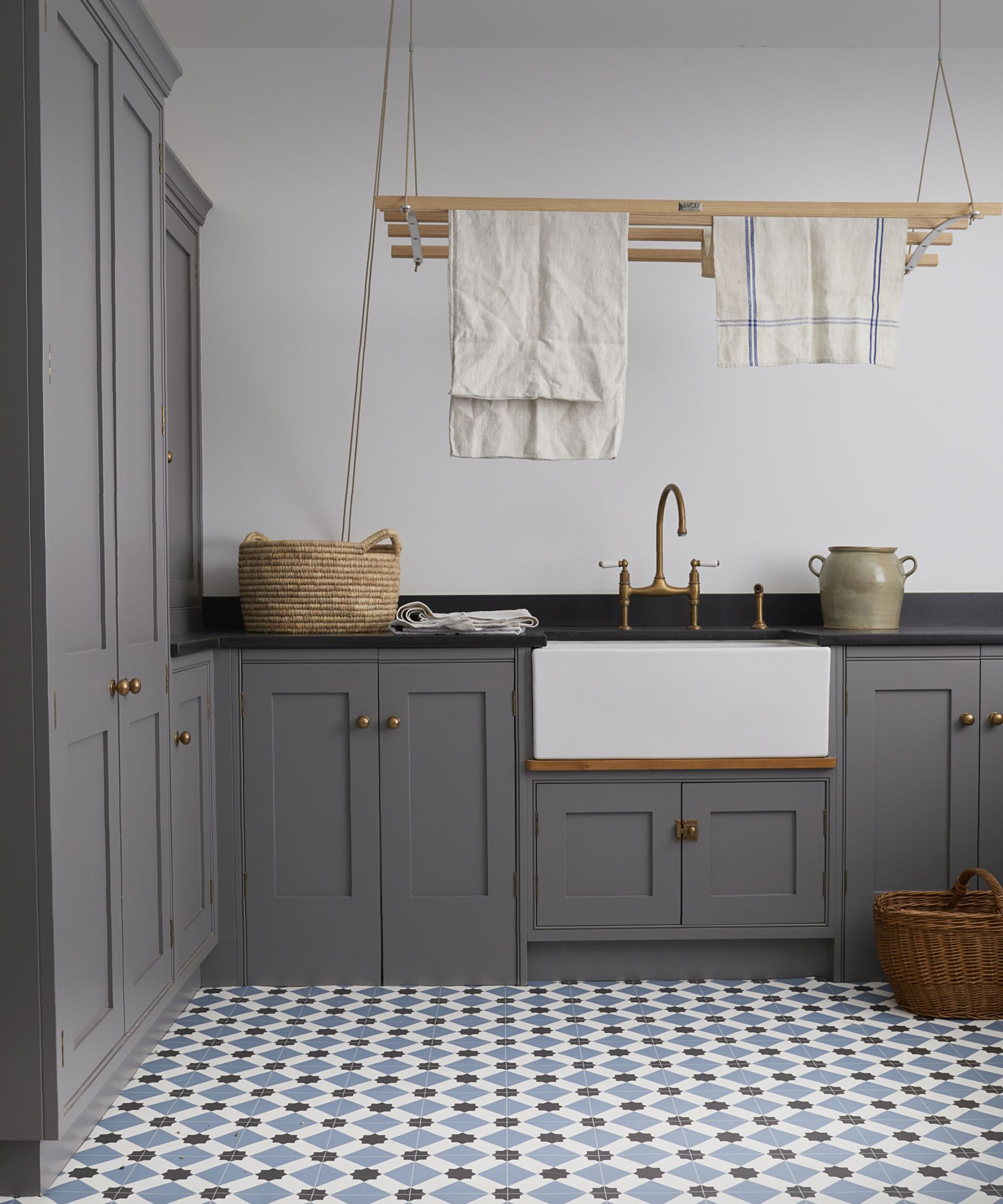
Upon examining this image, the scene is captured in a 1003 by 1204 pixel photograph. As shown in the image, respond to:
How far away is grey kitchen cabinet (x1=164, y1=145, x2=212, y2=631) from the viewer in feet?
9.96

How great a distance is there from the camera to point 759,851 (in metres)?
2.91

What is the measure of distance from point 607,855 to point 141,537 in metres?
1.46

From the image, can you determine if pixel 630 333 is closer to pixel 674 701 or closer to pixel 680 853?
pixel 674 701

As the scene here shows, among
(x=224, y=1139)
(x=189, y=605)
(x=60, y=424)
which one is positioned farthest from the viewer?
(x=189, y=605)

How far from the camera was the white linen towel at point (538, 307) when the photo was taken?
8.99ft

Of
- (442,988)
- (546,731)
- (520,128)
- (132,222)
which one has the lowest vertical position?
(442,988)

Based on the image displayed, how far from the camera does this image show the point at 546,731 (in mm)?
2854

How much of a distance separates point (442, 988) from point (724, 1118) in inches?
36.8

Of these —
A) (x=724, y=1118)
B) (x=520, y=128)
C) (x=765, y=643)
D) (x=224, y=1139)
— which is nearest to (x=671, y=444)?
(x=765, y=643)

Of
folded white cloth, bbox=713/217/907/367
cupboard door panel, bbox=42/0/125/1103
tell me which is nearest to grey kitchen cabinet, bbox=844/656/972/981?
folded white cloth, bbox=713/217/907/367

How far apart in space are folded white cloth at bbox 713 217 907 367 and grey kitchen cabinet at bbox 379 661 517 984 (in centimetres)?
108

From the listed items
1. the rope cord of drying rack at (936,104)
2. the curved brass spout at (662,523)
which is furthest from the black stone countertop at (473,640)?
the rope cord of drying rack at (936,104)

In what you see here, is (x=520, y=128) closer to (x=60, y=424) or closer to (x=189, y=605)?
(x=189, y=605)

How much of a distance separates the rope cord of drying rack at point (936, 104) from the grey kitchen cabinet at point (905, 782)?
54.0 inches
